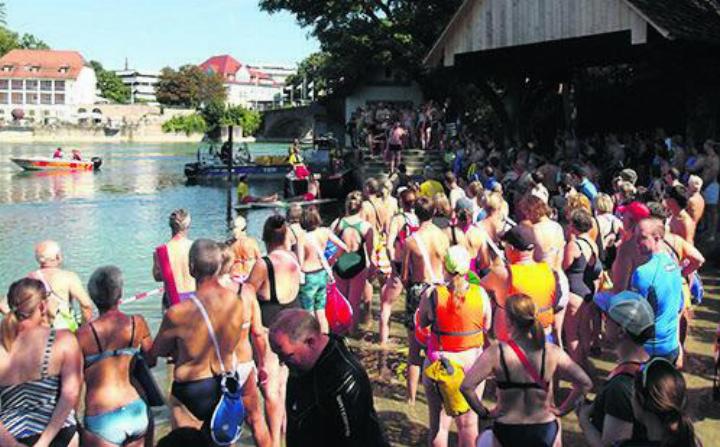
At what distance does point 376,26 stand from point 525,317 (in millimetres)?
30971

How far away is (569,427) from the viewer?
20.7 ft

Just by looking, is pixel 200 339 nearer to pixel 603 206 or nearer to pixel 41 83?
pixel 603 206

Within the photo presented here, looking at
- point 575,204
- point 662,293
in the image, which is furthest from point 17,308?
point 575,204

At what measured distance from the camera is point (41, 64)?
129250 mm

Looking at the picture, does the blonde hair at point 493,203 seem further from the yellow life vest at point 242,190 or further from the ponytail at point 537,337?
the yellow life vest at point 242,190

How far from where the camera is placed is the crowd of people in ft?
10.9

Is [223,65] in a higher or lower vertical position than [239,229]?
higher

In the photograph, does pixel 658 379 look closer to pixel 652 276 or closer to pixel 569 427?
pixel 652 276

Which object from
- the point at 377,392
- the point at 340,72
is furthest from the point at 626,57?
the point at 340,72

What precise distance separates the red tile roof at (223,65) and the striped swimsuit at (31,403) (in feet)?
576

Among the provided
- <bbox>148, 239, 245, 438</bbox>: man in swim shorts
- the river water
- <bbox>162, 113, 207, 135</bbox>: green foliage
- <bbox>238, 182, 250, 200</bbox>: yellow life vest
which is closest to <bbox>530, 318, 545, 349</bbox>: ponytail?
<bbox>148, 239, 245, 438</bbox>: man in swim shorts

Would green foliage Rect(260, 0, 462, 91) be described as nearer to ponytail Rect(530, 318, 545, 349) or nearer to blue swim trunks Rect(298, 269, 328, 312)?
blue swim trunks Rect(298, 269, 328, 312)

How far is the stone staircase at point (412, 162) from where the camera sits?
24106 mm

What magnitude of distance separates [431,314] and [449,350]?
0.27 meters
